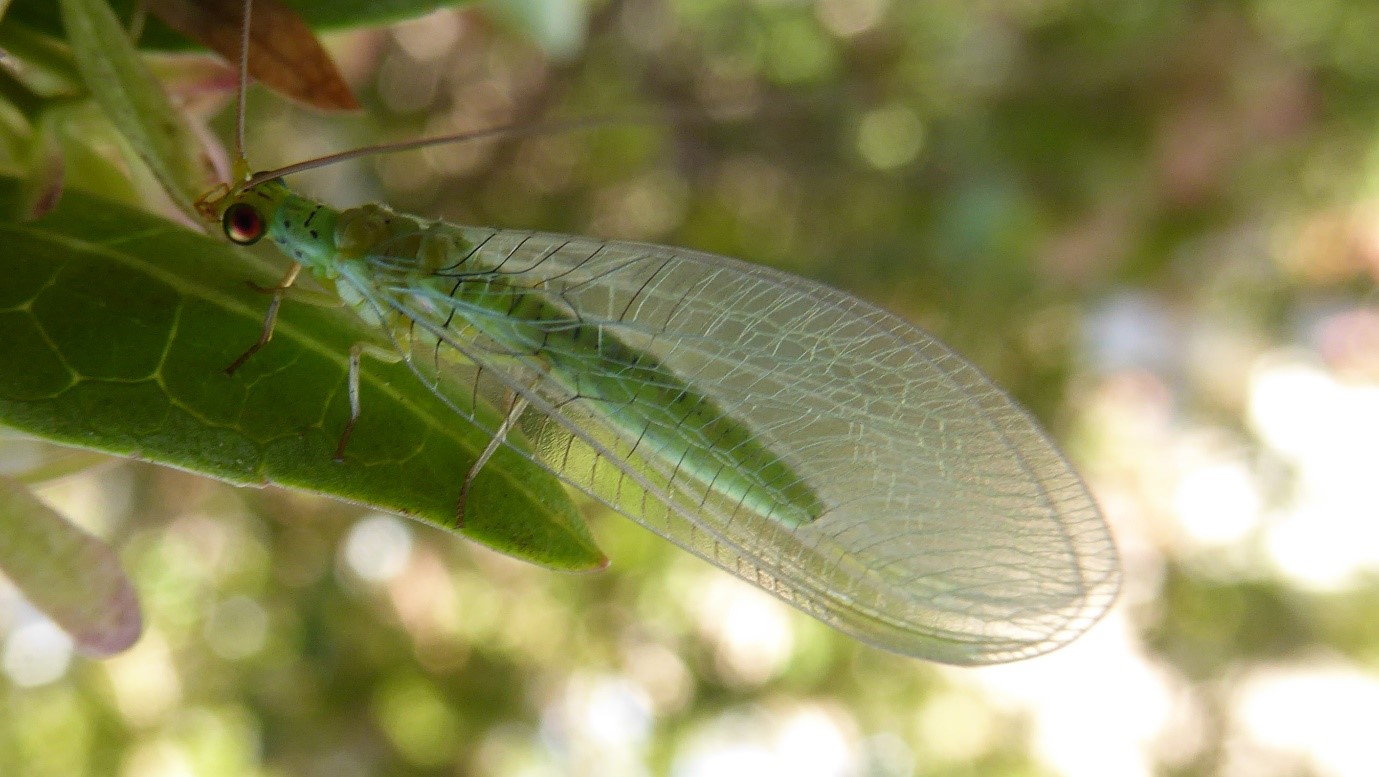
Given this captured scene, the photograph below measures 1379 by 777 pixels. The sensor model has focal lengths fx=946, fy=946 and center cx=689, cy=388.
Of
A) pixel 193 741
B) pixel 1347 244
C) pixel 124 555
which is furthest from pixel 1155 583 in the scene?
pixel 124 555

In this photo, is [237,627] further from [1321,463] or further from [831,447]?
[1321,463]

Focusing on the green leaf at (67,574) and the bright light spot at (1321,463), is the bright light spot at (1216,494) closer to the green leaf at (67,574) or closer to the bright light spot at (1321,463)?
the bright light spot at (1321,463)

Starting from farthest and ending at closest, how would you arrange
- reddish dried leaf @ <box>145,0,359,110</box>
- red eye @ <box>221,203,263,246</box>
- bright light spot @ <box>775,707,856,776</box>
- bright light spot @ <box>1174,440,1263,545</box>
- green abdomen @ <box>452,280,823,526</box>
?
bright light spot @ <box>1174,440,1263,545</box>, bright light spot @ <box>775,707,856,776</box>, green abdomen @ <box>452,280,823,526</box>, red eye @ <box>221,203,263,246</box>, reddish dried leaf @ <box>145,0,359,110</box>

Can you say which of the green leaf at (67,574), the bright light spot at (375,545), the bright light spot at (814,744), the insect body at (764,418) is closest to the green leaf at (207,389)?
the green leaf at (67,574)

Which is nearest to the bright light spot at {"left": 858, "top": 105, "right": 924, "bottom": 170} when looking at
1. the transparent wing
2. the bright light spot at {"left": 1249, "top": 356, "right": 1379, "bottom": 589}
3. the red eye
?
the bright light spot at {"left": 1249, "top": 356, "right": 1379, "bottom": 589}

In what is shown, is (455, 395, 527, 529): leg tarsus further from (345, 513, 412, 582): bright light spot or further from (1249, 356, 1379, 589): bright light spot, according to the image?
(1249, 356, 1379, 589): bright light spot

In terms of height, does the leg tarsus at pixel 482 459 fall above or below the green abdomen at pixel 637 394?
below
